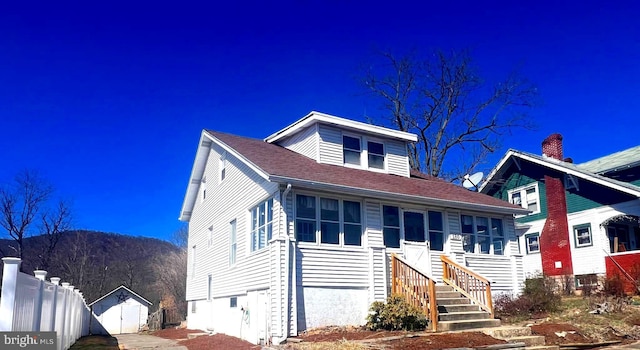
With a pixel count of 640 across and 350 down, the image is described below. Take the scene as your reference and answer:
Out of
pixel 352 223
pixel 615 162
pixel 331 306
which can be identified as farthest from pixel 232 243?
pixel 615 162

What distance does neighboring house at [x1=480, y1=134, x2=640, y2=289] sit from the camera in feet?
68.7

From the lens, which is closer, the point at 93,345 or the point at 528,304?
the point at 528,304

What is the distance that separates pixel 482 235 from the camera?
53.0 feet

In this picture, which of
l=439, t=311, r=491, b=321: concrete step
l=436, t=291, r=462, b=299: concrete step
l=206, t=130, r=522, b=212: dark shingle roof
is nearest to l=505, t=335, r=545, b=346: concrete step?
l=439, t=311, r=491, b=321: concrete step

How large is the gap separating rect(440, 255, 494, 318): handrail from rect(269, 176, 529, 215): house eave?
162cm

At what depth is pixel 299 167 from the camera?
14008mm

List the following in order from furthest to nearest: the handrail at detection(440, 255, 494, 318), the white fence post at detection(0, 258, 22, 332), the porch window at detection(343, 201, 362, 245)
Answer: the porch window at detection(343, 201, 362, 245) < the handrail at detection(440, 255, 494, 318) < the white fence post at detection(0, 258, 22, 332)

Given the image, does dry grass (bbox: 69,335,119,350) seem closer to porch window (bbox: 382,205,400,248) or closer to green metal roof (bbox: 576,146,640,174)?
porch window (bbox: 382,205,400,248)

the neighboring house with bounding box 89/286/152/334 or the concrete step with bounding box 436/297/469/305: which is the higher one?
the concrete step with bounding box 436/297/469/305

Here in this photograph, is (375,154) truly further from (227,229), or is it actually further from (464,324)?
(464,324)

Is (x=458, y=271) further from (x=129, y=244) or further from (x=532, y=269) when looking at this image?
(x=129, y=244)

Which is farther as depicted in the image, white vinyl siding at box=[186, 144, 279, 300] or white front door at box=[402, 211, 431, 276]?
white front door at box=[402, 211, 431, 276]

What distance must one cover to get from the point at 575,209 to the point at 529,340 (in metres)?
14.0

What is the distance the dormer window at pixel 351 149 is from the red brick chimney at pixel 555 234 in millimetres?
11973
